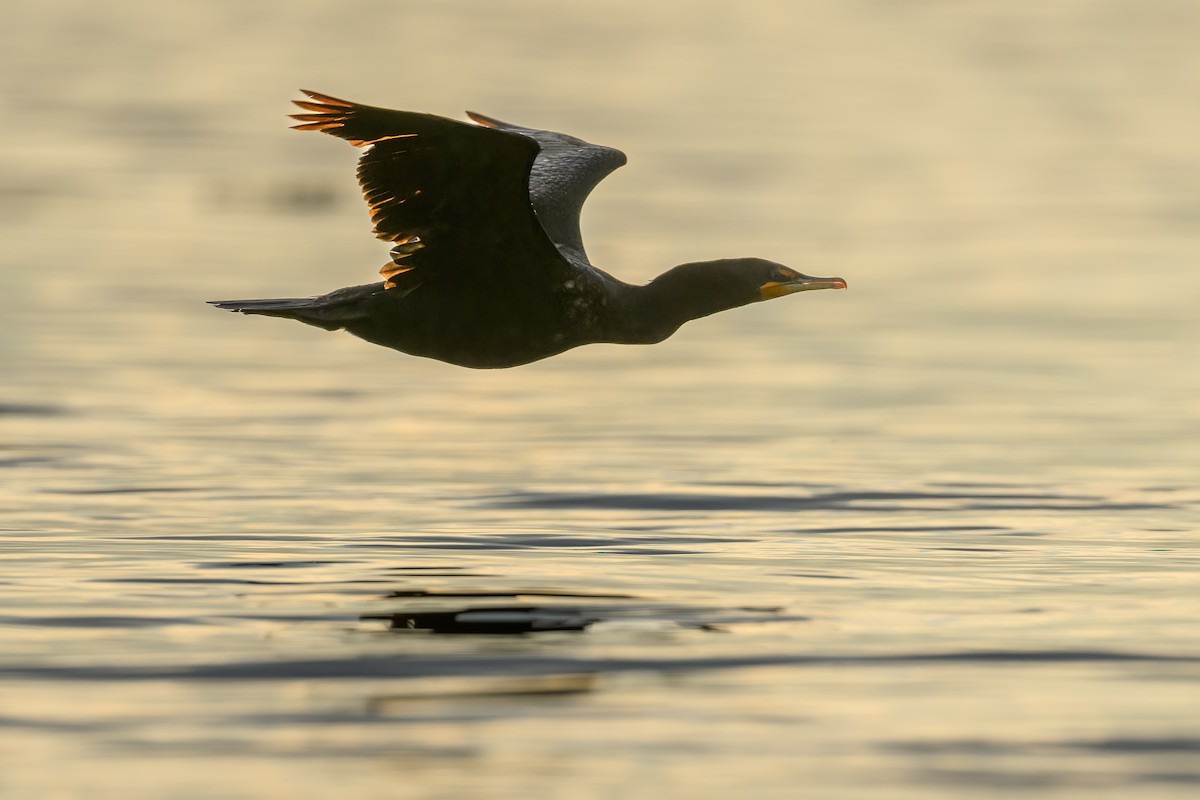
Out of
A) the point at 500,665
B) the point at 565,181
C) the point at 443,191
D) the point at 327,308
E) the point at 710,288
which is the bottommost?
the point at 500,665

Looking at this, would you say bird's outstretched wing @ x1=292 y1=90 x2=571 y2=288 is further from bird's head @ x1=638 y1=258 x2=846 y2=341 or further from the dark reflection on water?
the dark reflection on water

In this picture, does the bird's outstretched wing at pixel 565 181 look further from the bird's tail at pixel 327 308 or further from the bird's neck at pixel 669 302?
the bird's tail at pixel 327 308

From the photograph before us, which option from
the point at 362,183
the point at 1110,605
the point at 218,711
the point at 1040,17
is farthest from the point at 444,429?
the point at 1040,17

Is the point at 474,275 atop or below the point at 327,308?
atop

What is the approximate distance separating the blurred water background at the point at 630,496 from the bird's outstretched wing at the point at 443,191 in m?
1.26

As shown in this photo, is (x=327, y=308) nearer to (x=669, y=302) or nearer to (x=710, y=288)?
(x=669, y=302)

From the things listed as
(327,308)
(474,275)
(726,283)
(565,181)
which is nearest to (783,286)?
(726,283)

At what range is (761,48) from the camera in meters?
35.1

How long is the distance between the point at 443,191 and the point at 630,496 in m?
2.48

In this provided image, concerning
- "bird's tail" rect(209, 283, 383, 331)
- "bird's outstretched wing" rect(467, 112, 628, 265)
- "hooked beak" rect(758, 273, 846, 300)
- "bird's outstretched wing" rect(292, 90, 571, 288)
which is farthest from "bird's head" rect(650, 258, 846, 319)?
"bird's tail" rect(209, 283, 383, 331)

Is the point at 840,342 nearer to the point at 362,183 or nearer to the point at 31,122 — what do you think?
the point at 362,183

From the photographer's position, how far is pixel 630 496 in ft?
40.5

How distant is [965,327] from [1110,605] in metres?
7.36

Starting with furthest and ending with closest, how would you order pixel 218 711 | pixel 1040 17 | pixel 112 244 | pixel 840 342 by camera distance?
1. pixel 1040 17
2. pixel 112 244
3. pixel 840 342
4. pixel 218 711
